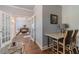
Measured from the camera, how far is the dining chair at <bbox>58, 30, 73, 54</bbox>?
1548 mm

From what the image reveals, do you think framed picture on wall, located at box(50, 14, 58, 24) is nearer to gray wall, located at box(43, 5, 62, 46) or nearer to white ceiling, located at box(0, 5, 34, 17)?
gray wall, located at box(43, 5, 62, 46)

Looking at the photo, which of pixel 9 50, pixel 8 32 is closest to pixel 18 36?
pixel 8 32

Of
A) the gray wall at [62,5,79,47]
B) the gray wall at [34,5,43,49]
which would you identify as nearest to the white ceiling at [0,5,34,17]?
the gray wall at [34,5,43,49]

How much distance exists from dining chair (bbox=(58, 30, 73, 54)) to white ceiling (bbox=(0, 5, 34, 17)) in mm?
759

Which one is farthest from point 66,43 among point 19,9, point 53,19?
point 19,9

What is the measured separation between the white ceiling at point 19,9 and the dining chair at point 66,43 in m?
0.76

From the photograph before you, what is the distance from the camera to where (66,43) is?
158cm

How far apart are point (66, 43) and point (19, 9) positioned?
1.07 meters

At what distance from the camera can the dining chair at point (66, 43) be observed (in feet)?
5.08

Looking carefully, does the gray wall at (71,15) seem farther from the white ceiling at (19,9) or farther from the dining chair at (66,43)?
the white ceiling at (19,9)

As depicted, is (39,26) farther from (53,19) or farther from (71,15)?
(71,15)

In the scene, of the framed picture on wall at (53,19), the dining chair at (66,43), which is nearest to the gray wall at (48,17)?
the framed picture on wall at (53,19)

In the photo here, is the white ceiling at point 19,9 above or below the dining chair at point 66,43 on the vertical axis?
above
